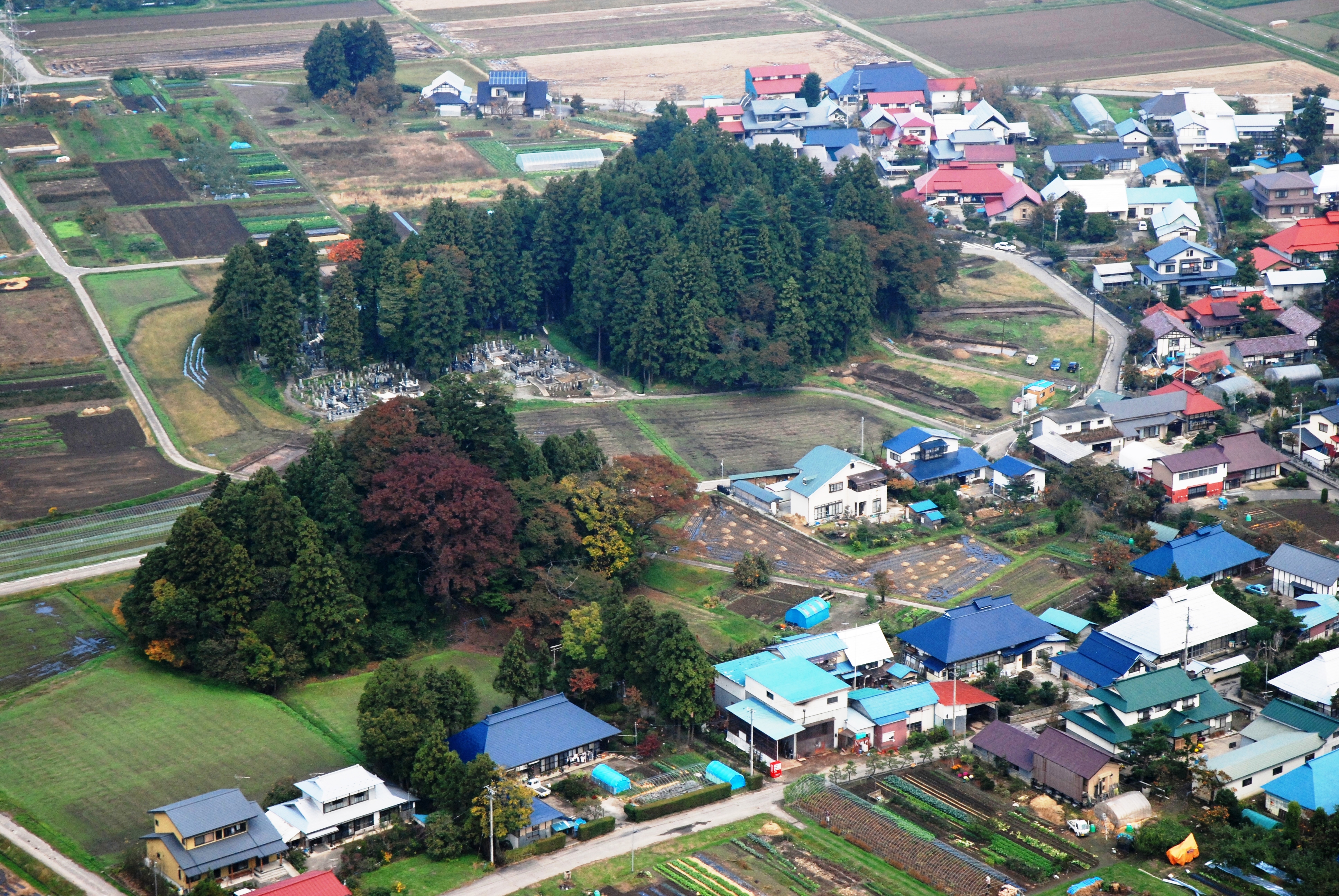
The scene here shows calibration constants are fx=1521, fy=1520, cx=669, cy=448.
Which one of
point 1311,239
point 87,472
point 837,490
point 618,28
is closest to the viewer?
point 837,490

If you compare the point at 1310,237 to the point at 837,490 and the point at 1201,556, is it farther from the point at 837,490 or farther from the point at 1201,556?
the point at 837,490

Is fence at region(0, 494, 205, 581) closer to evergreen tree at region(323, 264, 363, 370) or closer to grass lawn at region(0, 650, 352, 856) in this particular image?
grass lawn at region(0, 650, 352, 856)

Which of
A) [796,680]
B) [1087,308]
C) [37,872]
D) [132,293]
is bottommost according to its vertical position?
[37,872]

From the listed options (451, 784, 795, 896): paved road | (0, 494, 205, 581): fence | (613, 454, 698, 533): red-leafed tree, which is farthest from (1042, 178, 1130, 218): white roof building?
(451, 784, 795, 896): paved road

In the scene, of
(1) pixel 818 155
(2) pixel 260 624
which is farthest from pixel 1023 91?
(2) pixel 260 624

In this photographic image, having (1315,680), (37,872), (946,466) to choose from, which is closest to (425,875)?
(37,872)
